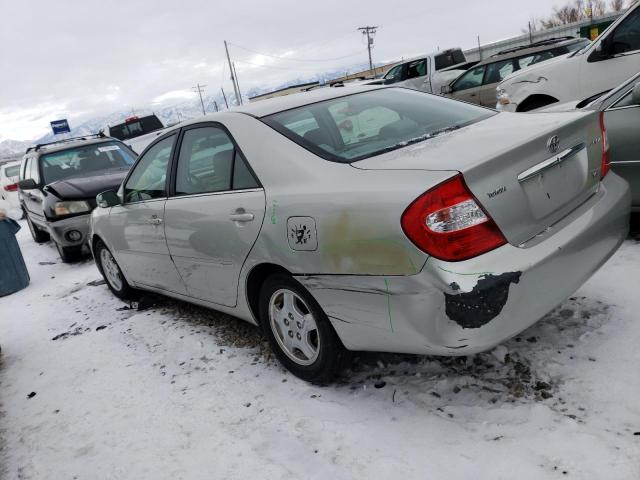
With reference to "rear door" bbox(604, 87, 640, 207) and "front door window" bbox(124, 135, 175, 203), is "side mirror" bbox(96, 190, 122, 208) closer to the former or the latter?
"front door window" bbox(124, 135, 175, 203)

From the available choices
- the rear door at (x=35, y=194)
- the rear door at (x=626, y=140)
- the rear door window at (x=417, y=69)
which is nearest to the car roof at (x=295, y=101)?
the rear door at (x=626, y=140)

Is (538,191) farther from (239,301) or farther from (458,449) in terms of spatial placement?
(239,301)

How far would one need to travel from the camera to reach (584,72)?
6.52 metres

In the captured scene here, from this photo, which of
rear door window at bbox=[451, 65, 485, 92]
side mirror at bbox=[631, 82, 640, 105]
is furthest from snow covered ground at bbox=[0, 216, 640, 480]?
rear door window at bbox=[451, 65, 485, 92]

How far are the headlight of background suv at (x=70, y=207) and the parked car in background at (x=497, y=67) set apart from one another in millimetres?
7531

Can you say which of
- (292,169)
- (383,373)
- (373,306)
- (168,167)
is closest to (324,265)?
(373,306)

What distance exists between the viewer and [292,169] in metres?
2.65

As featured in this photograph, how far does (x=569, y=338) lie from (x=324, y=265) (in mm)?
1467

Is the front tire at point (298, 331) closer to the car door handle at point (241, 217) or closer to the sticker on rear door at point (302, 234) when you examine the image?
the sticker on rear door at point (302, 234)

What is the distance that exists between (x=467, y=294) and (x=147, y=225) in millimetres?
2680

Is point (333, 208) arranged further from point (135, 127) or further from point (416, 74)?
point (135, 127)

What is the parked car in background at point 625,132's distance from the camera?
151 inches

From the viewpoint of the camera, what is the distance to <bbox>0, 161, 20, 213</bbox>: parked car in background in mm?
14470

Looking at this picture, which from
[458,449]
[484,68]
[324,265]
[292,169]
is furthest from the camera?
[484,68]
